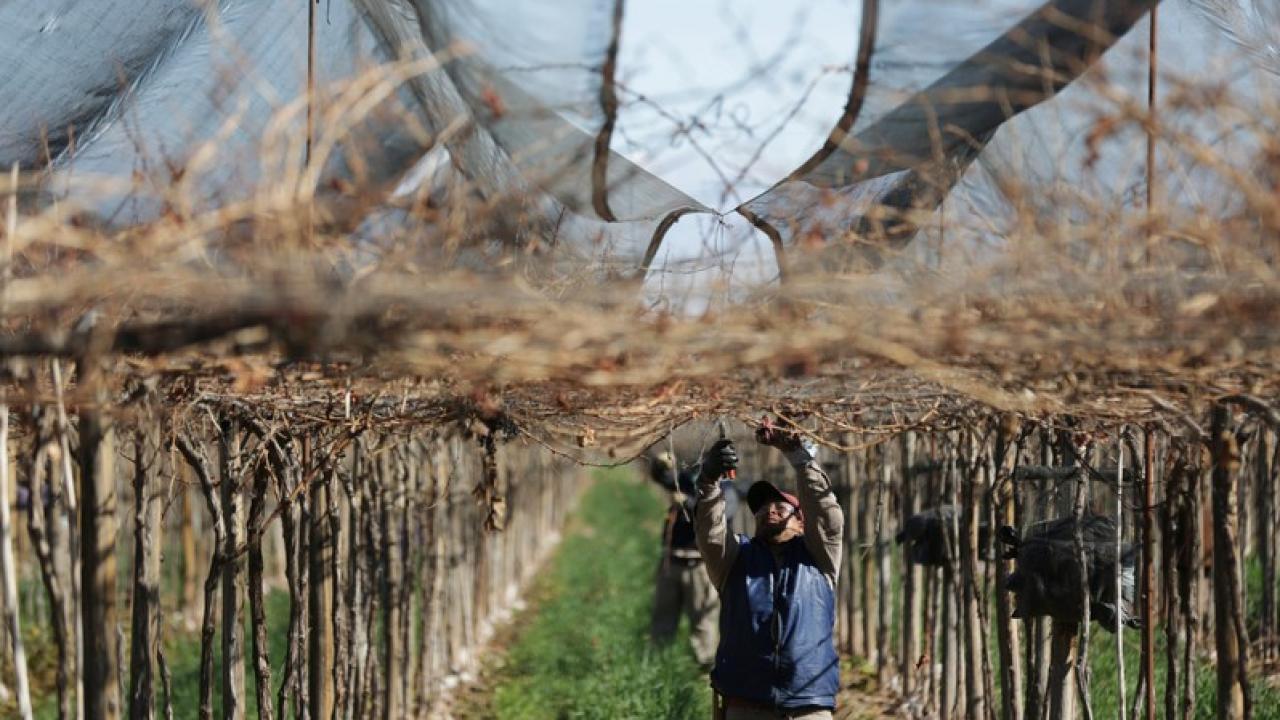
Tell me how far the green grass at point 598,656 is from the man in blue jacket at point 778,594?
133 inches

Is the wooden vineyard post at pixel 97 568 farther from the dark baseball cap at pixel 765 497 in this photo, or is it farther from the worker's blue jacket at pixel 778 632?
the dark baseball cap at pixel 765 497

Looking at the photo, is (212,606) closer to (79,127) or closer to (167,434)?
(167,434)

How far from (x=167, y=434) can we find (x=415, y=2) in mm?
1569

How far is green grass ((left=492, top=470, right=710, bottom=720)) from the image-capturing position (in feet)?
31.6

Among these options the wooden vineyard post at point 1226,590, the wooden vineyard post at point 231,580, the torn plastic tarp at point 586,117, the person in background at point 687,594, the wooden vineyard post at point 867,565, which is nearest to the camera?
the wooden vineyard post at point 1226,590

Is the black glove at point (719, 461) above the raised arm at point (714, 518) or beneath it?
above

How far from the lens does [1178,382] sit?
3477 millimetres

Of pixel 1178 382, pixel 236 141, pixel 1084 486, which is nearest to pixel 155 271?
pixel 1178 382

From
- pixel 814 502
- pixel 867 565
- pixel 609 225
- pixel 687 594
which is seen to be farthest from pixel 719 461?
pixel 687 594

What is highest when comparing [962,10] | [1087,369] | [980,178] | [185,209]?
[962,10]

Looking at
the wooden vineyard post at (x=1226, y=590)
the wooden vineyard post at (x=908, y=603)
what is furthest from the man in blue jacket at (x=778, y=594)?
the wooden vineyard post at (x=908, y=603)

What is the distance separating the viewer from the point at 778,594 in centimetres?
571

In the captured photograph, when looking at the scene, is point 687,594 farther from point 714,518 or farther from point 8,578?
point 8,578

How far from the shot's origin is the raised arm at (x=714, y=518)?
18.2 ft
